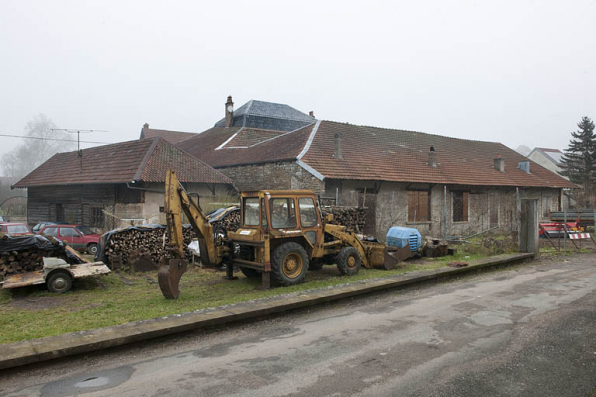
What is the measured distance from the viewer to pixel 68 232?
16828mm

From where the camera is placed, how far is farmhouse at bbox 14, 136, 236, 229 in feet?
62.1

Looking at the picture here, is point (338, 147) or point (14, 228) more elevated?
point (338, 147)

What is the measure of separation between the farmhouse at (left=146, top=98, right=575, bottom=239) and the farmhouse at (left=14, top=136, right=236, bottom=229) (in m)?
3.07

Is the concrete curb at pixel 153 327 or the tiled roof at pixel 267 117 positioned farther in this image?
the tiled roof at pixel 267 117

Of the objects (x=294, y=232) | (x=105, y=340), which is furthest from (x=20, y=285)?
(x=294, y=232)

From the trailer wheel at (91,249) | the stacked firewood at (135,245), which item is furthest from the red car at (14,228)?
the stacked firewood at (135,245)

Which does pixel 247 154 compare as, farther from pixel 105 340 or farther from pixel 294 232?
pixel 105 340

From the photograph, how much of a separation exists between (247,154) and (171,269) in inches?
698

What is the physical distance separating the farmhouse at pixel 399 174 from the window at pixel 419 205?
5 centimetres

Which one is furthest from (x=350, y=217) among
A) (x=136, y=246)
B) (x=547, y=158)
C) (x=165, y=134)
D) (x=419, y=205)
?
(x=547, y=158)

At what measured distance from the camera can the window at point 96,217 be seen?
20672 millimetres

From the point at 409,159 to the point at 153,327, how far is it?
62.7ft

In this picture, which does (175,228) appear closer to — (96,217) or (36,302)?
(36,302)

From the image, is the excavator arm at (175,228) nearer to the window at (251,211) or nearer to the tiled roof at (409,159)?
the window at (251,211)
